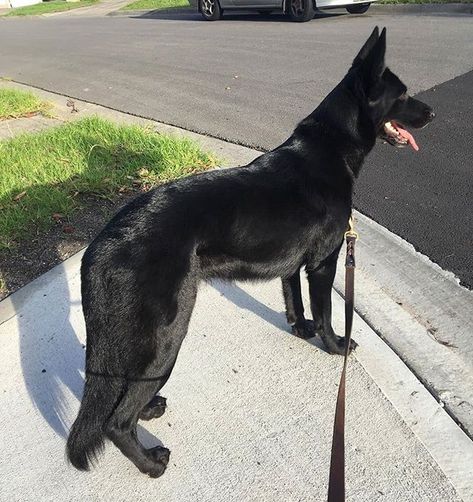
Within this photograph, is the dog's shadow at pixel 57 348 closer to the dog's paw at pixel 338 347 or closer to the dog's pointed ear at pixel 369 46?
the dog's paw at pixel 338 347

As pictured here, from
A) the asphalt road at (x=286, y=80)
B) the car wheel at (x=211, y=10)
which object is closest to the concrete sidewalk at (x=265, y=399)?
the asphalt road at (x=286, y=80)

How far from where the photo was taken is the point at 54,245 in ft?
11.9

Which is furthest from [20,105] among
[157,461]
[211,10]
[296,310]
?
[211,10]

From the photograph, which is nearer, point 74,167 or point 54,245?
point 54,245

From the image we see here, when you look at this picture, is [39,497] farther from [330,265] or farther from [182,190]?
[330,265]

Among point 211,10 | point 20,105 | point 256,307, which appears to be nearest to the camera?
point 256,307

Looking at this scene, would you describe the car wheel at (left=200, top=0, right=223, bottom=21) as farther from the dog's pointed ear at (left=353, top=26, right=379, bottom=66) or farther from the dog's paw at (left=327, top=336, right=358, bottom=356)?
the dog's paw at (left=327, top=336, right=358, bottom=356)

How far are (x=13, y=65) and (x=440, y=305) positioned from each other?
10.9 meters

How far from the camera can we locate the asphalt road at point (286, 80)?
13.2ft

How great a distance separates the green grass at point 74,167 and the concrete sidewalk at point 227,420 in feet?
3.62

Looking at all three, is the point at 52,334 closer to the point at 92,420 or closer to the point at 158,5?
the point at 92,420

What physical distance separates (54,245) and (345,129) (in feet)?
7.28

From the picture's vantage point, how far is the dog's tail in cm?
188

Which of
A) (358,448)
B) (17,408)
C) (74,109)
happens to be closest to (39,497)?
(17,408)
